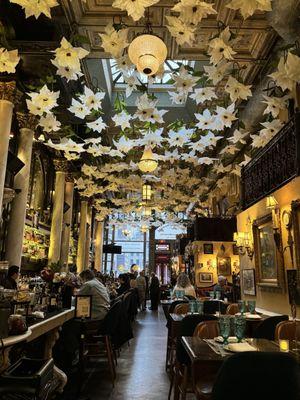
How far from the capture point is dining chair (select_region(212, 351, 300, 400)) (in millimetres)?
1668

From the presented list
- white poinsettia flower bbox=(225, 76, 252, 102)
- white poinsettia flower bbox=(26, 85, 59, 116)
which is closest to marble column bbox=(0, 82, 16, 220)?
white poinsettia flower bbox=(26, 85, 59, 116)

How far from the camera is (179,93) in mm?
4641

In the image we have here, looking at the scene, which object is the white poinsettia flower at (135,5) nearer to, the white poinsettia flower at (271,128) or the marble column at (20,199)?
the white poinsettia flower at (271,128)

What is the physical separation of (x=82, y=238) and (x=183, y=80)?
12043 mm

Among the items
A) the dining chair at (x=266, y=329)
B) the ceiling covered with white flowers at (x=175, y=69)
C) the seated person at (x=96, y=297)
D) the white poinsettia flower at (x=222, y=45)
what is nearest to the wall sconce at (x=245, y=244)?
the ceiling covered with white flowers at (x=175, y=69)

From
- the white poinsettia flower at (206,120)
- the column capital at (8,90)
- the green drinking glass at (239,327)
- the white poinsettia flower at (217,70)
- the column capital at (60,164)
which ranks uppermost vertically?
the column capital at (60,164)

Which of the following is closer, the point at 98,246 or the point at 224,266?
the point at 224,266

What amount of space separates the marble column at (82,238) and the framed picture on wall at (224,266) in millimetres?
5841

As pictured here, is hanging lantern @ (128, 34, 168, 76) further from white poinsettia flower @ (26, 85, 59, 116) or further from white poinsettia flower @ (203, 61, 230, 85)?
white poinsettia flower @ (26, 85, 59, 116)

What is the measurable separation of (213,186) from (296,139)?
10337 millimetres

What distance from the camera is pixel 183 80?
4.44 meters

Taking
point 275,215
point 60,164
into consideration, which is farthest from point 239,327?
point 60,164

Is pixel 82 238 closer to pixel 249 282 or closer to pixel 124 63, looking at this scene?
pixel 249 282

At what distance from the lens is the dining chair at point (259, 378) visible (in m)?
1.67
